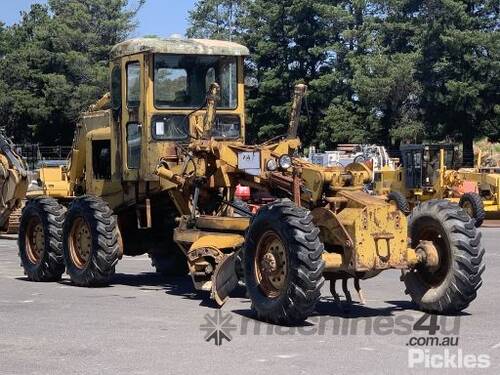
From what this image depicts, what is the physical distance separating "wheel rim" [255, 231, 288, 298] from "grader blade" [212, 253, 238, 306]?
676 mm

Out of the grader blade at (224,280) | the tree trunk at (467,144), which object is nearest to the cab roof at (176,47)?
the grader blade at (224,280)

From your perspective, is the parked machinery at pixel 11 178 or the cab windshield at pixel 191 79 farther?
the parked machinery at pixel 11 178

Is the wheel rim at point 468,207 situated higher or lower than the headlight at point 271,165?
lower

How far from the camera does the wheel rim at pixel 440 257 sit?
11516 mm

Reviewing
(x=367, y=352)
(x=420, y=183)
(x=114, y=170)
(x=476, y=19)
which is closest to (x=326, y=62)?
(x=476, y=19)

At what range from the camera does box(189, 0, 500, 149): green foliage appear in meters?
52.3

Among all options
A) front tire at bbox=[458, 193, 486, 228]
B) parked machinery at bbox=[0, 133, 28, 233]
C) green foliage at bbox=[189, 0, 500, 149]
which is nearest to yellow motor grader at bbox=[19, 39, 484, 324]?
parked machinery at bbox=[0, 133, 28, 233]

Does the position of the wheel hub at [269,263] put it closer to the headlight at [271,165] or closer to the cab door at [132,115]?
the headlight at [271,165]

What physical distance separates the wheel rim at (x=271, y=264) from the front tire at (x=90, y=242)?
3.48 meters

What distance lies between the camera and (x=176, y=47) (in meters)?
14.5

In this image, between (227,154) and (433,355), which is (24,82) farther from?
(433,355)

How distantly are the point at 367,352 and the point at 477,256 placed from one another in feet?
8.19

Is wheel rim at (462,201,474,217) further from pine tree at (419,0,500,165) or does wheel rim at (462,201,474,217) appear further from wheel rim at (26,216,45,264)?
pine tree at (419,0,500,165)

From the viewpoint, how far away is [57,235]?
15.2m
